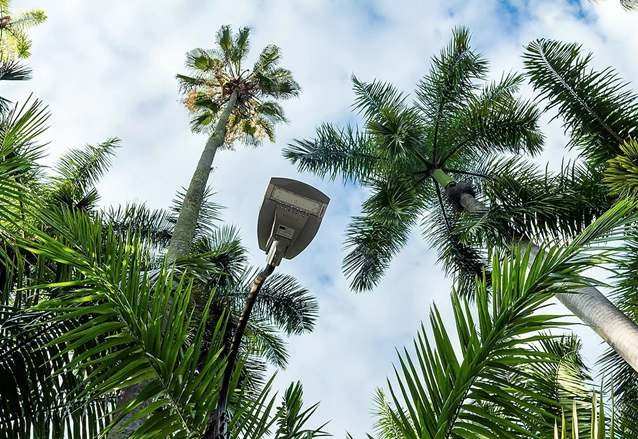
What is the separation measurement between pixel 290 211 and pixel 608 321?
4468mm

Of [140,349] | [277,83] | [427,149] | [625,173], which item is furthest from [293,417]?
[277,83]

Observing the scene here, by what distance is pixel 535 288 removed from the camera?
5.98ft

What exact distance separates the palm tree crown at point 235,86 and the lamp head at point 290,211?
36.1 ft

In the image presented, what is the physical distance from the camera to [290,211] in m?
2.92

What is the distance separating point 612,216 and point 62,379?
349cm

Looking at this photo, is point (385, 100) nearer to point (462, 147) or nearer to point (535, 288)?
point (462, 147)

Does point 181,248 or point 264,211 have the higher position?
point 181,248

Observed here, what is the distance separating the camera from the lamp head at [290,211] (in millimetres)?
2910

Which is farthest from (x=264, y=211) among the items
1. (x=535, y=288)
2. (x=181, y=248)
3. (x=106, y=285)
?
(x=181, y=248)

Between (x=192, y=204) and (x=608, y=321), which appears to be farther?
(x=192, y=204)

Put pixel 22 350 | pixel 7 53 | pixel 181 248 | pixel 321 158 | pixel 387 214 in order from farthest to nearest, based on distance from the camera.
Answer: pixel 7 53 < pixel 321 158 < pixel 387 214 < pixel 181 248 < pixel 22 350

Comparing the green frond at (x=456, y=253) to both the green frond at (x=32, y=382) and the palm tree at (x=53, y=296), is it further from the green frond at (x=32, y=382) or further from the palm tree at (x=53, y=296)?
the green frond at (x=32, y=382)

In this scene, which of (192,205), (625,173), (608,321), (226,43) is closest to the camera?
(608,321)

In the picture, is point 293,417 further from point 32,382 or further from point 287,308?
point 287,308
